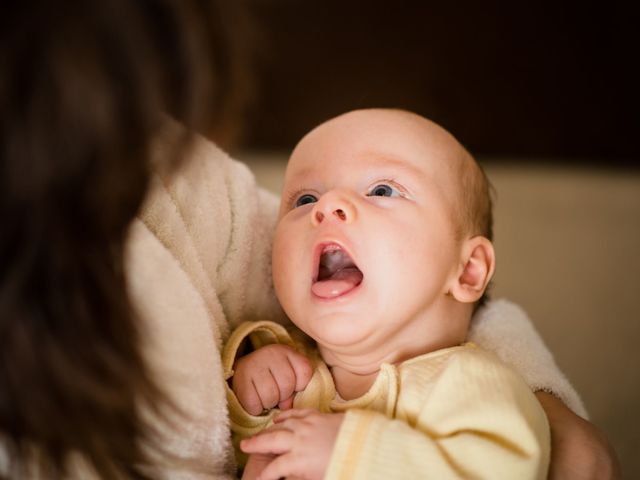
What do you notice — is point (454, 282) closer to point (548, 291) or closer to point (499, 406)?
point (499, 406)

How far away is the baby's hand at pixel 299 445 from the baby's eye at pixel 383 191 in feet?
0.86

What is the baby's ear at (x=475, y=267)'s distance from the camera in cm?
86

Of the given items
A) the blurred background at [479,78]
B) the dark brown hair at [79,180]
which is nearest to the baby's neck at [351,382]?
the dark brown hair at [79,180]

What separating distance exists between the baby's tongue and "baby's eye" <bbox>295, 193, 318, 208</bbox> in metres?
0.11

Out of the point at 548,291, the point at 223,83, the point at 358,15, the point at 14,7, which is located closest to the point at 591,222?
the point at 548,291

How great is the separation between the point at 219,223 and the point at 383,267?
0.19 meters

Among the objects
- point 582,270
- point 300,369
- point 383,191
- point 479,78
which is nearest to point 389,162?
point 383,191

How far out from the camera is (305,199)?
870 millimetres

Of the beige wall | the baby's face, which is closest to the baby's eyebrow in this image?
the baby's face

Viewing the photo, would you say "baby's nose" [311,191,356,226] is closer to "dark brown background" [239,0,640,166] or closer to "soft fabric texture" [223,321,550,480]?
"soft fabric texture" [223,321,550,480]

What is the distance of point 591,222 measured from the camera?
186 centimetres

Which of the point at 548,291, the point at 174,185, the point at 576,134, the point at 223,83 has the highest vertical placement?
the point at 223,83

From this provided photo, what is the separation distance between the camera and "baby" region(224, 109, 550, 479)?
649 millimetres

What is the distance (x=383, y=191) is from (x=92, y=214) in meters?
0.43
